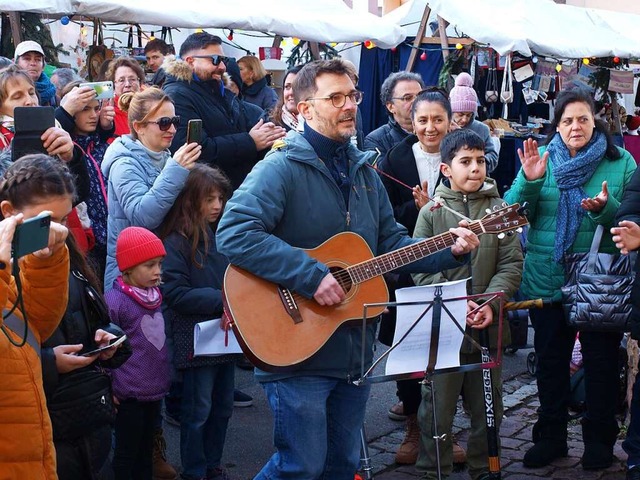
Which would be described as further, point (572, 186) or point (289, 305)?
point (572, 186)

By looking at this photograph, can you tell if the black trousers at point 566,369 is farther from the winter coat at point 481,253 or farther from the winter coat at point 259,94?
the winter coat at point 259,94

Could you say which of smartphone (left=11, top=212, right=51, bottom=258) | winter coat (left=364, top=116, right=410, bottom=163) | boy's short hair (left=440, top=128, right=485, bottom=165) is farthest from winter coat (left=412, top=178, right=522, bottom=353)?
smartphone (left=11, top=212, right=51, bottom=258)

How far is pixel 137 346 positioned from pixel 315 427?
118cm

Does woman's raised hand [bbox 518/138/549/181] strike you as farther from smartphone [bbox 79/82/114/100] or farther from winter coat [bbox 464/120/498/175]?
smartphone [bbox 79/82/114/100]

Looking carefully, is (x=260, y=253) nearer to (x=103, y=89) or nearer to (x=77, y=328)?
(x=77, y=328)

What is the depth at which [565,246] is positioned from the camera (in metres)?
5.48

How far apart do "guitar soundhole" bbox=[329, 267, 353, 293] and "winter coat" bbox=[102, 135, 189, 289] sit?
1407 millimetres

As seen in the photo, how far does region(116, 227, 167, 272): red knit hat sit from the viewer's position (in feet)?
15.2

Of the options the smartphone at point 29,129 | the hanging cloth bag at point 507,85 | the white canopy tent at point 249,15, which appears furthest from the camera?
the hanging cloth bag at point 507,85

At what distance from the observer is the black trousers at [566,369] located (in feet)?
18.1

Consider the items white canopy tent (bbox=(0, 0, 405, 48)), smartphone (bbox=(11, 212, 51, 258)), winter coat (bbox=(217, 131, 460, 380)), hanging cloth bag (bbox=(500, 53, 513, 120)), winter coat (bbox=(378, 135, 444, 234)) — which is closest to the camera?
smartphone (bbox=(11, 212, 51, 258))

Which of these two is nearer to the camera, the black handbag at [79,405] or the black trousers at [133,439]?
the black handbag at [79,405]

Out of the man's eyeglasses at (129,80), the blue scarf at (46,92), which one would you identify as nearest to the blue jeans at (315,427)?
the blue scarf at (46,92)

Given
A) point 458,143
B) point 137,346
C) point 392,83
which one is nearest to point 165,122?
point 137,346
